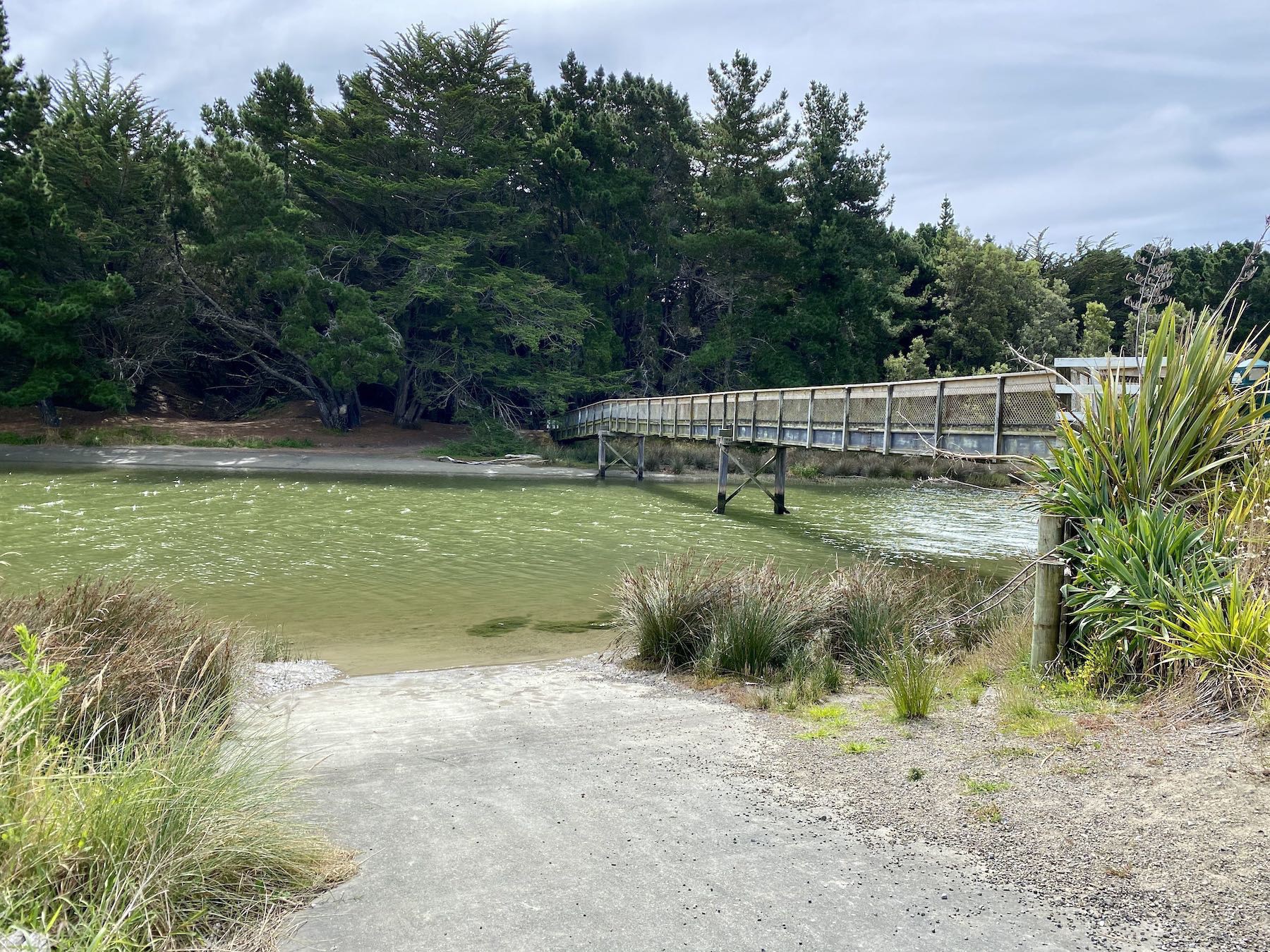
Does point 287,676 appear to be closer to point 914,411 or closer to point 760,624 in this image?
point 760,624

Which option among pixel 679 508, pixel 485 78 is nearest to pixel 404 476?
pixel 679 508

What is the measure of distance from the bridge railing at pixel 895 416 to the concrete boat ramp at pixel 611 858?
4.48m

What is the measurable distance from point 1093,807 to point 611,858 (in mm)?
2276

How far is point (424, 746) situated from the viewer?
5.46 meters

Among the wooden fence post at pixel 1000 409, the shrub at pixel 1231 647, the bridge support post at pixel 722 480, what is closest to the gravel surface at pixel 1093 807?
the shrub at pixel 1231 647

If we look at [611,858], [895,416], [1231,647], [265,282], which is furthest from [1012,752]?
[265,282]

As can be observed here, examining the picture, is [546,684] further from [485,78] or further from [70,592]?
[485,78]

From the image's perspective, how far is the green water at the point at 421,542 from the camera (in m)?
11.0

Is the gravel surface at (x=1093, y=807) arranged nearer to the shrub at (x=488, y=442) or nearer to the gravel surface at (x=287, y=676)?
the gravel surface at (x=287, y=676)

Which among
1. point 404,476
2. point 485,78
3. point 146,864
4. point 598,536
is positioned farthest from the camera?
point 485,78

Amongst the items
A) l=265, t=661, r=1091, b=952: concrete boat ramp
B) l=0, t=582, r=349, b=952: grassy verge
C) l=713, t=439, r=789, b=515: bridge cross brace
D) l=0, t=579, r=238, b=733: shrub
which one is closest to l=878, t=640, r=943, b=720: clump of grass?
l=265, t=661, r=1091, b=952: concrete boat ramp

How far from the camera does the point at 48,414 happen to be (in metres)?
36.2

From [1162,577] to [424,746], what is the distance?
15.9 ft

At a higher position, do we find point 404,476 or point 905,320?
point 905,320
